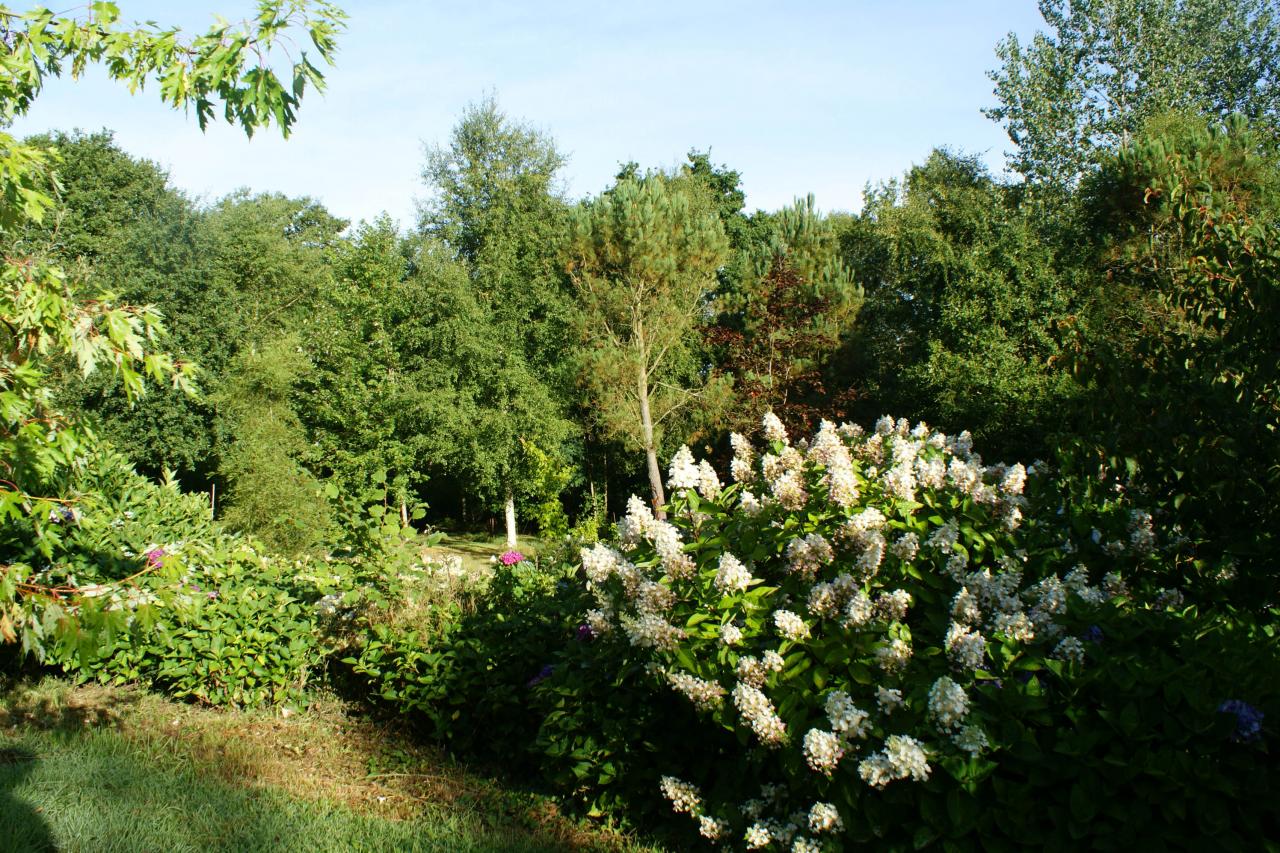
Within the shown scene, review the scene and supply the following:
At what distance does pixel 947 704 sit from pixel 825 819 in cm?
58

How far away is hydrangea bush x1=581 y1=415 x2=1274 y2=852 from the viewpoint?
2898 mm

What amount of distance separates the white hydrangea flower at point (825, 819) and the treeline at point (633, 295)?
1076cm

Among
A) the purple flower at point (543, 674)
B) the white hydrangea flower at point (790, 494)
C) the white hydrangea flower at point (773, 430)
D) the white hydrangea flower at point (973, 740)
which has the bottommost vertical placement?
the purple flower at point (543, 674)

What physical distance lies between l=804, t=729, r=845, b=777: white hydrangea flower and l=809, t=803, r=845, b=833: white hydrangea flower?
145 millimetres

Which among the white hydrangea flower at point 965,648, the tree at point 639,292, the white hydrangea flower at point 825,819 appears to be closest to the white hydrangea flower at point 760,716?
the white hydrangea flower at point 825,819

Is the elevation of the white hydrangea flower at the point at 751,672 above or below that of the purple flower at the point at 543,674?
above

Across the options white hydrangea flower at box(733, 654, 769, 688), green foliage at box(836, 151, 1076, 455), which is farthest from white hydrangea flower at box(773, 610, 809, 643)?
green foliage at box(836, 151, 1076, 455)

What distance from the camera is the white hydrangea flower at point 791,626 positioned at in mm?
3246

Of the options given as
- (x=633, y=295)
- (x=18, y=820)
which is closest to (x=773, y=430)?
(x=18, y=820)

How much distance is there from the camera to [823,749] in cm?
289

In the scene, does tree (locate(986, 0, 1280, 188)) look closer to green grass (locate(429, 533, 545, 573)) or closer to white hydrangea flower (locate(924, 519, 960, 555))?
green grass (locate(429, 533, 545, 573))

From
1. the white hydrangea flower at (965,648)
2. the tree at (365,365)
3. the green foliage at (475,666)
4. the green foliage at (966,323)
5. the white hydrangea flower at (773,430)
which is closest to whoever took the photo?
the white hydrangea flower at (965,648)

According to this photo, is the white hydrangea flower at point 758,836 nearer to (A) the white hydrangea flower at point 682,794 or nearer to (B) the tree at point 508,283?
(A) the white hydrangea flower at point 682,794

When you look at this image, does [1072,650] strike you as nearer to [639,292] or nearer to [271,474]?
[271,474]
